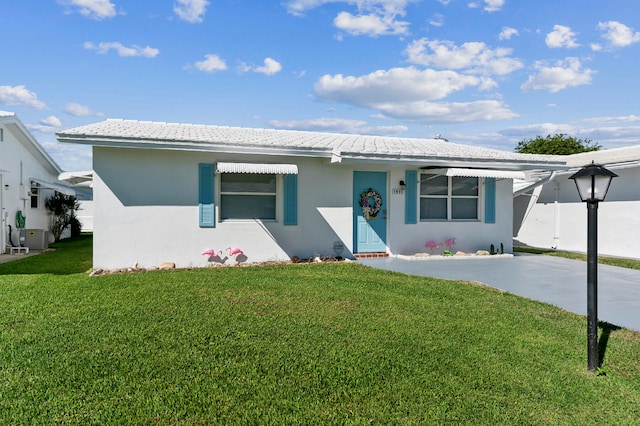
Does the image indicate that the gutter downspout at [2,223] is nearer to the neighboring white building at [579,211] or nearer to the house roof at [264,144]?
the house roof at [264,144]

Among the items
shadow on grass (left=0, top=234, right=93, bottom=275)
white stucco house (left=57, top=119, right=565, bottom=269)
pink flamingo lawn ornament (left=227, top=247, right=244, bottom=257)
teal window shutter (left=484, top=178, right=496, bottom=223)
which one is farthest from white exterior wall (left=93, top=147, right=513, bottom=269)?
teal window shutter (left=484, top=178, right=496, bottom=223)

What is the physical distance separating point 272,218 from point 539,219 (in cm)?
1378

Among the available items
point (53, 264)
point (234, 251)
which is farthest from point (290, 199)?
point (53, 264)

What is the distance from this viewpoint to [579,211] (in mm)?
17766

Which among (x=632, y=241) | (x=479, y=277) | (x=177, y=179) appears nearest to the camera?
(x=479, y=277)

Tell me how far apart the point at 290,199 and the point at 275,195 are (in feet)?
1.77

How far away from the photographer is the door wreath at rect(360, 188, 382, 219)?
1359 centimetres

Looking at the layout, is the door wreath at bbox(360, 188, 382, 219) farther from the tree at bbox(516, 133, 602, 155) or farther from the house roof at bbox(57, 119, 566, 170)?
the tree at bbox(516, 133, 602, 155)

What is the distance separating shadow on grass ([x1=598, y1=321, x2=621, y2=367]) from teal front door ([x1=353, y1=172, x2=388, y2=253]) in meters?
7.51

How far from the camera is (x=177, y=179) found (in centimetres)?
1173

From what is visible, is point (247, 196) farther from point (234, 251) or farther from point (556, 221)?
point (556, 221)

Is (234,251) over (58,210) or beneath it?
beneath

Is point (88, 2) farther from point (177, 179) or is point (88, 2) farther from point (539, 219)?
point (539, 219)

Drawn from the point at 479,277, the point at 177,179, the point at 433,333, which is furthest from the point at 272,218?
the point at 433,333
